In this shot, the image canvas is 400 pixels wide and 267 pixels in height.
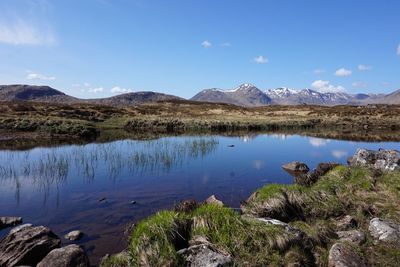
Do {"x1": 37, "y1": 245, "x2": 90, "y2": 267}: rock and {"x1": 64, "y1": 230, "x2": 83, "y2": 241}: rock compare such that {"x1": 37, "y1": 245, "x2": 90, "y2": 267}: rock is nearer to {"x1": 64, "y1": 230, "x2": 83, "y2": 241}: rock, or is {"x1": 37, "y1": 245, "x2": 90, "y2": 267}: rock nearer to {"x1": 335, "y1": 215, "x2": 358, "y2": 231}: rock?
{"x1": 64, "y1": 230, "x2": 83, "y2": 241}: rock

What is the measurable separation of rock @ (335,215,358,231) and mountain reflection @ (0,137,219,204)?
14291 mm

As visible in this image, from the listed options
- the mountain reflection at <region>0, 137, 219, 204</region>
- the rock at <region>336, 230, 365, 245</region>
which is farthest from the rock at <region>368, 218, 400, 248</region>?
the mountain reflection at <region>0, 137, 219, 204</region>

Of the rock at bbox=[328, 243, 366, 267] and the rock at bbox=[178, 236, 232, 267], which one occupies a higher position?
the rock at bbox=[178, 236, 232, 267]

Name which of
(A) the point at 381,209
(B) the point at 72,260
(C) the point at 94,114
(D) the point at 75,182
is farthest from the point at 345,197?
(C) the point at 94,114

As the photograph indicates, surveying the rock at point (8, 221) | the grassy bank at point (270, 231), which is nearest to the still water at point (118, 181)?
the rock at point (8, 221)

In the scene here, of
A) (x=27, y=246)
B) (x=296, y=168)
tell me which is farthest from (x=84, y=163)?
(x=27, y=246)

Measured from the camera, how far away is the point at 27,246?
10.2m

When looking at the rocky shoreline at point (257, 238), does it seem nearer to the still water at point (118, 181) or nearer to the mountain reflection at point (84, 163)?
the still water at point (118, 181)

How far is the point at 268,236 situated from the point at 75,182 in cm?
1611

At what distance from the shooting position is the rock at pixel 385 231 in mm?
9914

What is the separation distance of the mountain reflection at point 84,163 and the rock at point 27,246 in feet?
26.1

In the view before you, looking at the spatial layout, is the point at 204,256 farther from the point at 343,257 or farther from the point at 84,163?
the point at 84,163

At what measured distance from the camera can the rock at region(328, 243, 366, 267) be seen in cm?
862

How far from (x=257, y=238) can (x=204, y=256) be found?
1702 millimetres
